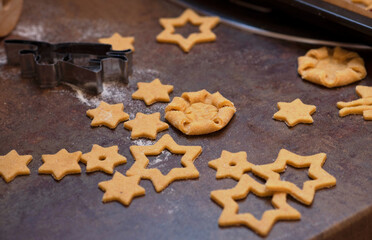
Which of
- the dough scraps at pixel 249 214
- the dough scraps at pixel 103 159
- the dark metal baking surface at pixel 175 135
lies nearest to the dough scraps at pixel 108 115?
the dark metal baking surface at pixel 175 135

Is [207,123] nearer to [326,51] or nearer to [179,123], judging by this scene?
[179,123]

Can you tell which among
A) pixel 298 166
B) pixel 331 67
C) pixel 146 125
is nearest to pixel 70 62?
pixel 146 125

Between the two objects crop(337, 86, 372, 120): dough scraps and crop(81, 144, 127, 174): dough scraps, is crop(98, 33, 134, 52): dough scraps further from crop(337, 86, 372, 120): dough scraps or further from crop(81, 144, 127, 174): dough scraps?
crop(337, 86, 372, 120): dough scraps

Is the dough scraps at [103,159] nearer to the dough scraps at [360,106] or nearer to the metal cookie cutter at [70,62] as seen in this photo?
the metal cookie cutter at [70,62]

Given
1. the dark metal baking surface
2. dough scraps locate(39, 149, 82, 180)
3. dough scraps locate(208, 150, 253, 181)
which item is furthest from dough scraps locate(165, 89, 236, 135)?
dough scraps locate(39, 149, 82, 180)

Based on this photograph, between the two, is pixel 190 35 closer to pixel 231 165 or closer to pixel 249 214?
pixel 231 165

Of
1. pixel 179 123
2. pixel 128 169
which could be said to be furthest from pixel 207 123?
pixel 128 169
